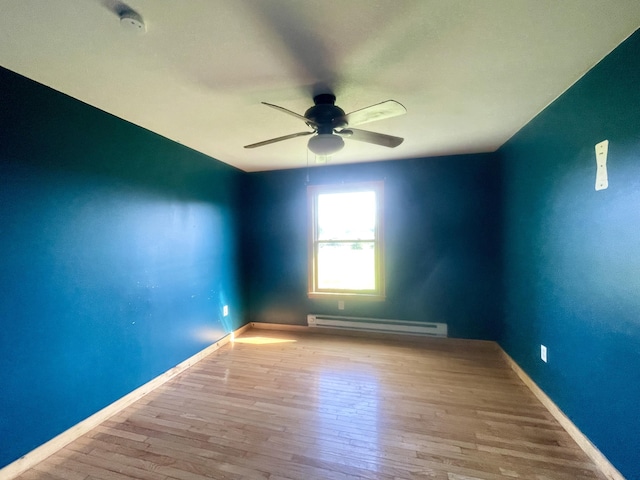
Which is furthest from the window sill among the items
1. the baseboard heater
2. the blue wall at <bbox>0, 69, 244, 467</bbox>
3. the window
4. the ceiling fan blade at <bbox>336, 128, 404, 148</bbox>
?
the ceiling fan blade at <bbox>336, 128, 404, 148</bbox>

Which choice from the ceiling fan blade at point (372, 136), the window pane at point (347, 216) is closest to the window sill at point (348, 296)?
the window pane at point (347, 216)

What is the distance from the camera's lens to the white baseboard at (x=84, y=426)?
5.09ft

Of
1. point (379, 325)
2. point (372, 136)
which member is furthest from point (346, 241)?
point (372, 136)

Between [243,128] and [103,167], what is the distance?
1137mm

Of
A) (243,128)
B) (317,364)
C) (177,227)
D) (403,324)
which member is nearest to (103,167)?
(177,227)

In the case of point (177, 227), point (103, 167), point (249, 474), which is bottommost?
point (249, 474)

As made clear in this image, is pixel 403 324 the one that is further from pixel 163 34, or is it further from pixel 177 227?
pixel 163 34

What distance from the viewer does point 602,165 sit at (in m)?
1.53

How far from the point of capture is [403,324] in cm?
346

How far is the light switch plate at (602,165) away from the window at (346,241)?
216 centimetres

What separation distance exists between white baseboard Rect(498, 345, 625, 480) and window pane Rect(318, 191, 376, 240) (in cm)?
216

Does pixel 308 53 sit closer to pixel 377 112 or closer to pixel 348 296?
pixel 377 112

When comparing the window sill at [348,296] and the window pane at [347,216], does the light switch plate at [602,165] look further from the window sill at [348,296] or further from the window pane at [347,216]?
the window sill at [348,296]

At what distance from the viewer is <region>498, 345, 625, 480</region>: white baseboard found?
1.48 meters
